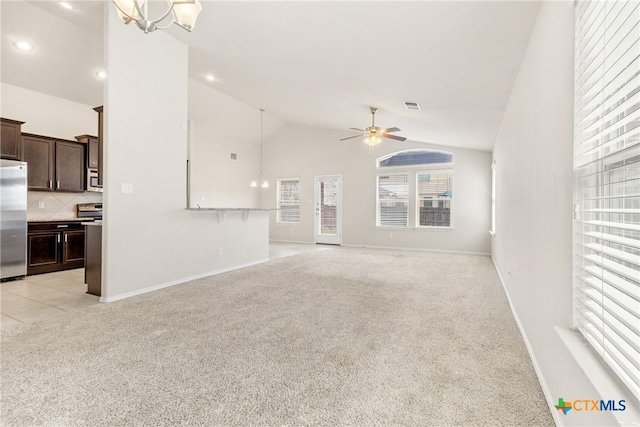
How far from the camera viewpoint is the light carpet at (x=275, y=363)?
159 cm

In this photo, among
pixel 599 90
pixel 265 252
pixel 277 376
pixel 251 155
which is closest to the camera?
pixel 599 90

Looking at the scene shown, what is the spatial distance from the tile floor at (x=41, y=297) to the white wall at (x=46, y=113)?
2526 millimetres

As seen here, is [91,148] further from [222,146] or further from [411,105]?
[411,105]

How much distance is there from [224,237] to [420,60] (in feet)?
12.3

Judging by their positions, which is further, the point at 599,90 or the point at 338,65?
the point at 338,65

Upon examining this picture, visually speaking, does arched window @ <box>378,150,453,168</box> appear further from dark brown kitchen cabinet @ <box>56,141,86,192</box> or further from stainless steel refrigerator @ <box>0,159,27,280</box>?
stainless steel refrigerator @ <box>0,159,27,280</box>

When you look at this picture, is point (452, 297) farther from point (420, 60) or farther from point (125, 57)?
point (125, 57)

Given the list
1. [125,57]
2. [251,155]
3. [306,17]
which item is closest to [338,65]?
[306,17]

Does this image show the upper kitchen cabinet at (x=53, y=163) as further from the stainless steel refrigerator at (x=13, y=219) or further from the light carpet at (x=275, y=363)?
the light carpet at (x=275, y=363)

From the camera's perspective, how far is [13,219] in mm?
4590

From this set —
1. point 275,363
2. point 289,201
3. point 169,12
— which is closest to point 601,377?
point 275,363

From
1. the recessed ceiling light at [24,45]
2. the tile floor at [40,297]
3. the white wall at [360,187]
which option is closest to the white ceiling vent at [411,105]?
the white wall at [360,187]

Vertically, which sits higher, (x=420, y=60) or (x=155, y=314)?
(x=420, y=60)

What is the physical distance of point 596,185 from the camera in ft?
3.92
